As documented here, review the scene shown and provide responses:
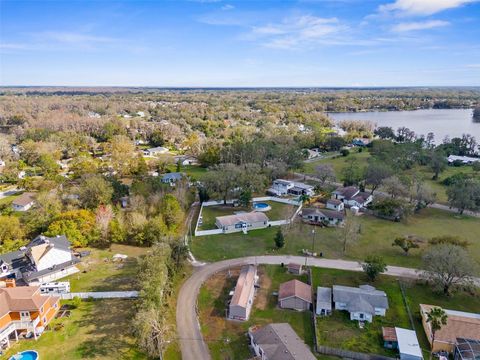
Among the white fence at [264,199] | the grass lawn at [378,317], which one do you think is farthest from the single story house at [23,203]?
the grass lawn at [378,317]

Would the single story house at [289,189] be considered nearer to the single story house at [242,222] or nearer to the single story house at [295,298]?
the single story house at [242,222]

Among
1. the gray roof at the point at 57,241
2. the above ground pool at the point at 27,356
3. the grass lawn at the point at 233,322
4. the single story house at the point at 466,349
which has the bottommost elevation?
the above ground pool at the point at 27,356

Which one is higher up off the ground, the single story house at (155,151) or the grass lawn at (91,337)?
the single story house at (155,151)

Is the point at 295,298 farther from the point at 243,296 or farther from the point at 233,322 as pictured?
the point at 233,322

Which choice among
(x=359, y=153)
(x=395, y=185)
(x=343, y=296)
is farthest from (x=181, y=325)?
(x=359, y=153)

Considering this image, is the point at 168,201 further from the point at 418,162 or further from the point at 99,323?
the point at 418,162

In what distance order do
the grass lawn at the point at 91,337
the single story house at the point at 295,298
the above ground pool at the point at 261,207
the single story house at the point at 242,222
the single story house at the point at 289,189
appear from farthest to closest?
1. the single story house at the point at 289,189
2. the above ground pool at the point at 261,207
3. the single story house at the point at 242,222
4. the single story house at the point at 295,298
5. the grass lawn at the point at 91,337
